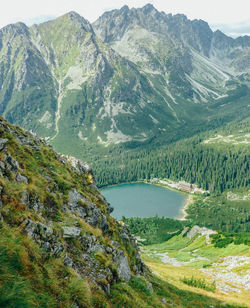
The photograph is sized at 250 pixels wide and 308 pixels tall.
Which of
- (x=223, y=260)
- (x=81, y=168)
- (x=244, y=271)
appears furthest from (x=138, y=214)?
(x=81, y=168)

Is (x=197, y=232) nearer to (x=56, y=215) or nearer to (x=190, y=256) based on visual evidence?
(x=190, y=256)

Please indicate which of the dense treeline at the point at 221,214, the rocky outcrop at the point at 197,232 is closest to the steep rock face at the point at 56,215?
the rocky outcrop at the point at 197,232

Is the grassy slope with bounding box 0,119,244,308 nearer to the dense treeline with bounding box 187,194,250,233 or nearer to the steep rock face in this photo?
the steep rock face

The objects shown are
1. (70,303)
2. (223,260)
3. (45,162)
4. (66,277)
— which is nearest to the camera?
(70,303)

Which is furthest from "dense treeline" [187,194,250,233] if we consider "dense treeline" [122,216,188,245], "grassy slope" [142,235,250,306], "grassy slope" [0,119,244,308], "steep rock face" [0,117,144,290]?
"grassy slope" [0,119,244,308]

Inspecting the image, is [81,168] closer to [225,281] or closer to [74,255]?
[74,255]

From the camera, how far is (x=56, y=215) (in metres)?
23.5

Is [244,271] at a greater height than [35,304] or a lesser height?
lesser

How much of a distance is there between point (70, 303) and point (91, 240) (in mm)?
10147

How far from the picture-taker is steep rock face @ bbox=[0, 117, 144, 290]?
16.9 metres

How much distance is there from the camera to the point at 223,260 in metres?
67.2

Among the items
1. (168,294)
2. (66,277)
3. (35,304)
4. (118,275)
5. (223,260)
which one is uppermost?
(35,304)

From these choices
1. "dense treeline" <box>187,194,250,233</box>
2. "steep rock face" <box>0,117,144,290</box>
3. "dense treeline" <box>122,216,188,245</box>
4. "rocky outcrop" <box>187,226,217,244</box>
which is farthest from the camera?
"dense treeline" <box>187,194,250,233</box>

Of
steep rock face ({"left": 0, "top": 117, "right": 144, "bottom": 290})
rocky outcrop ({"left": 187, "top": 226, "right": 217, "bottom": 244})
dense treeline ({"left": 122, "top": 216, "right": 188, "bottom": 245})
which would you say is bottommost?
dense treeline ({"left": 122, "top": 216, "right": 188, "bottom": 245})
